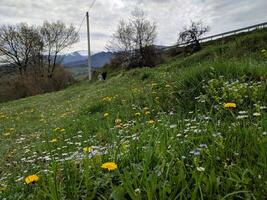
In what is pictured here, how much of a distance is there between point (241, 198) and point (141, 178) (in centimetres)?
60

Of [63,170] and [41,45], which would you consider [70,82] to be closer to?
[41,45]

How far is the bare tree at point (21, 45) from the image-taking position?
50.3m

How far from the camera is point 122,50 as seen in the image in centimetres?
4703

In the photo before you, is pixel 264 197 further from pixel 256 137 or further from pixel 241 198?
pixel 256 137

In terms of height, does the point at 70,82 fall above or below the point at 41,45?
below

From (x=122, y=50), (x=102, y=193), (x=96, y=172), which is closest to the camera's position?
(x=102, y=193)

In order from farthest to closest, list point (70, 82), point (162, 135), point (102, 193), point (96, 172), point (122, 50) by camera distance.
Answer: point (70, 82), point (122, 50), point (162, 135), point (96, 172), point (102, 193)

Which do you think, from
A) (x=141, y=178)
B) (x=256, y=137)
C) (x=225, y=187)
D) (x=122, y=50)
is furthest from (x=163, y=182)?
(x=122, y=50)

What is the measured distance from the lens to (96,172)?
2527 mm

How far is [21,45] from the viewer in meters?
51.4

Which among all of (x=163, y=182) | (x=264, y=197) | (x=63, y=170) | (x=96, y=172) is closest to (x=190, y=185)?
(x=163, y=182)

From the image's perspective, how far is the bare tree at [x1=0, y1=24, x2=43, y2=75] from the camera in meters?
50.3

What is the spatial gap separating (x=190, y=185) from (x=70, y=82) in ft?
165

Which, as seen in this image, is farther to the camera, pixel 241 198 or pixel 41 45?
pixel 41 45
